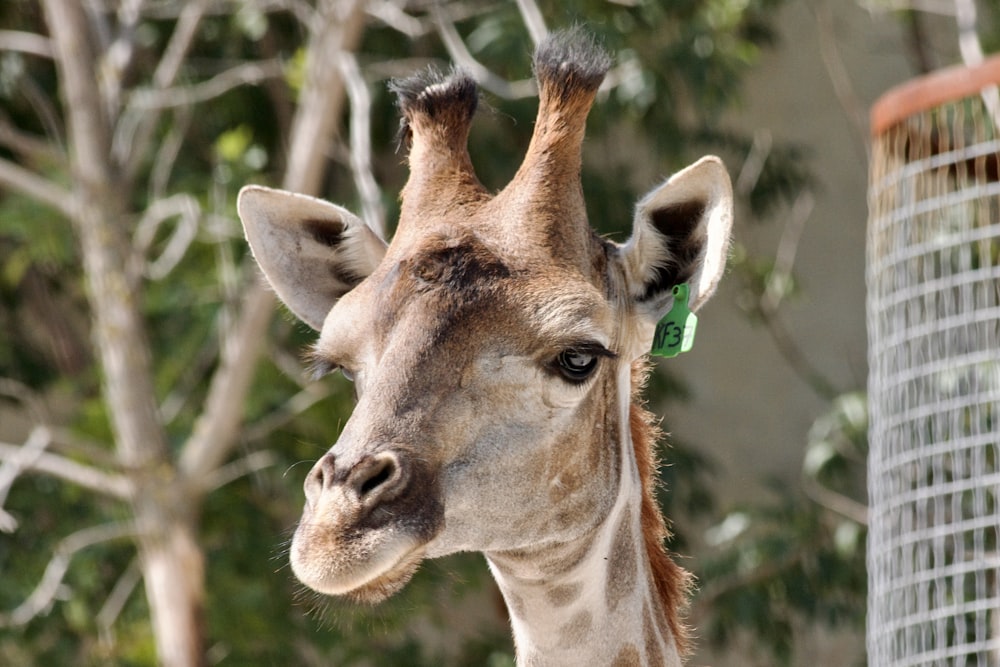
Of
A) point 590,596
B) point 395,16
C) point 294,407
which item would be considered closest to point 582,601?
point 590,596

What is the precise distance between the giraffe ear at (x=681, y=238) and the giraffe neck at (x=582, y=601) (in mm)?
478

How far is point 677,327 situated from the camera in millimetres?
3527

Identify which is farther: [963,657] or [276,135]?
[276,135]

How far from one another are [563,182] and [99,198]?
16.0 feet

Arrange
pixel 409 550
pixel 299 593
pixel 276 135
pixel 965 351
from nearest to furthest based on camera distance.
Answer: pixel 409 550 < pixel 299 593 < pixel 965 351 < pixel 276 135

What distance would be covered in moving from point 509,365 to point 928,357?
435 cm

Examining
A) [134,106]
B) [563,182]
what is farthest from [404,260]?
[134,106]

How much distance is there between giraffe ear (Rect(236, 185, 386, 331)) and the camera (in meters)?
3.83

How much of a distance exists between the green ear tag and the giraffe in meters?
0.03

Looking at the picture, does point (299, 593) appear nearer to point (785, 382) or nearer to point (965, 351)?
point (965, 351)

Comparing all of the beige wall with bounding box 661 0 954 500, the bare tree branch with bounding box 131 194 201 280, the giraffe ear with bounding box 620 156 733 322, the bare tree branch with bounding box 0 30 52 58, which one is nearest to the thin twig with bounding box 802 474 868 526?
the beige wall with bounding box 661 0 954 500

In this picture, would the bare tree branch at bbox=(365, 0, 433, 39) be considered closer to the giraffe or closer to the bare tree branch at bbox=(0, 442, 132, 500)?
the bare tree branch at bbox=(0, 442, 132, 500)

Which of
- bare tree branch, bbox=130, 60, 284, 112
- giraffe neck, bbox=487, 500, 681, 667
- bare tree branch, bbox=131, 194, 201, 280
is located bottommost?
giraffe neck, bbox=487, 500, 681, 667

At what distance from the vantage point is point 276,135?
10156 mm
